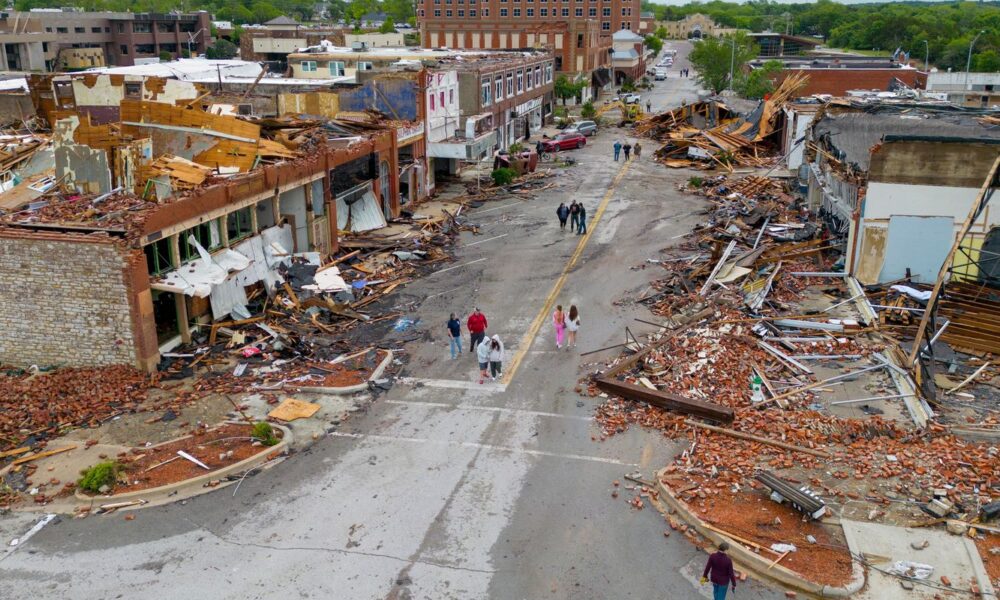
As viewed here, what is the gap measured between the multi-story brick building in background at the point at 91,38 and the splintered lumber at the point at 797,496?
87.2m

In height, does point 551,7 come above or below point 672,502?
above

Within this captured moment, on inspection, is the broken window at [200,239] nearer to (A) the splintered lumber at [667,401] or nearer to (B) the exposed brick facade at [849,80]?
(A) the splintered lumber at [667,401]

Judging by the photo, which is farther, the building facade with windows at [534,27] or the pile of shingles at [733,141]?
the building facade with windows at [534,27]

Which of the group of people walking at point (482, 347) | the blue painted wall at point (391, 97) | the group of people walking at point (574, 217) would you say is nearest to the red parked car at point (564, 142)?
the blue painted wall at point (391, 97)

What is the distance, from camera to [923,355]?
17734 mm

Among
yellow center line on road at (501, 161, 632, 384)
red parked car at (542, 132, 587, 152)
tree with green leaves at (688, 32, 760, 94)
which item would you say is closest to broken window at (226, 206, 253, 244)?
yellow center line on road at (501, 161, 632, 384)

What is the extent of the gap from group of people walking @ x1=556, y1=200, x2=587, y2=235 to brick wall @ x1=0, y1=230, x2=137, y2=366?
18389 mm

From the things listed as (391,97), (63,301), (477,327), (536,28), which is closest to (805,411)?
(477,327)

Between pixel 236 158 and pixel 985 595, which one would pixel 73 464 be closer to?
pixel 236 158

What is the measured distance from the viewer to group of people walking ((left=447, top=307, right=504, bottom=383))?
1916 cm

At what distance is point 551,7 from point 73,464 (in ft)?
346

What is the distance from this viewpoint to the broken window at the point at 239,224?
23922 millimetres

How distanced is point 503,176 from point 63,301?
2634cm

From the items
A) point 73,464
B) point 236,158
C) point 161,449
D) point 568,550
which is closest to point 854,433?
point 568,550
